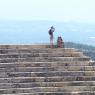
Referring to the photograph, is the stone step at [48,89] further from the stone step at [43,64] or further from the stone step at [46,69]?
the stone step at [43,64]

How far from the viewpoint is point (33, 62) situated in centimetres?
4131

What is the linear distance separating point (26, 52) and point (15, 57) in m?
0.85

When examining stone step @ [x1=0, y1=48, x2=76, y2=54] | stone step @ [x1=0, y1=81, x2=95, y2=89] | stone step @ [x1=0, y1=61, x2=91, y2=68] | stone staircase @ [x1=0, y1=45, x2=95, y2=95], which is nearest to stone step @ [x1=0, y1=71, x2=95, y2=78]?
stone staircase @ [x1=0, y1=45, x2=95, y2=95]

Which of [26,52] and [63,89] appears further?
[26,52]

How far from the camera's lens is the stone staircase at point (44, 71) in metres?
39.6

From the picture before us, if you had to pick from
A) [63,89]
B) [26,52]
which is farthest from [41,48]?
[63,89]

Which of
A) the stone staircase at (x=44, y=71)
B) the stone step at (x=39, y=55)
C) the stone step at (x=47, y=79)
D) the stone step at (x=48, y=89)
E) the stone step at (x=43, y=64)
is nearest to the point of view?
the stone step at (x=48, y=89)

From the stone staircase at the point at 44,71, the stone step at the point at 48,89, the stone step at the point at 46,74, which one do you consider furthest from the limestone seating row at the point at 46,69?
the stone step at the point at 48,89

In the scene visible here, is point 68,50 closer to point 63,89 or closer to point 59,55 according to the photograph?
point 59,55

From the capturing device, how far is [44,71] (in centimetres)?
4081

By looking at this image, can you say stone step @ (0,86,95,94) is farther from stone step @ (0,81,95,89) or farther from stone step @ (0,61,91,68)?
stone step @ (0,61,91,68)

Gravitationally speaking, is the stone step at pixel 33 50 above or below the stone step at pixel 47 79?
above

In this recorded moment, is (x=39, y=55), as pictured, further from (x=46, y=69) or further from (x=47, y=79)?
(x=47, y=79)

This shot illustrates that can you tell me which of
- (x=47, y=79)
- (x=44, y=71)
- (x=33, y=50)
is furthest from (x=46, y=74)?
(x=33, y=50)
